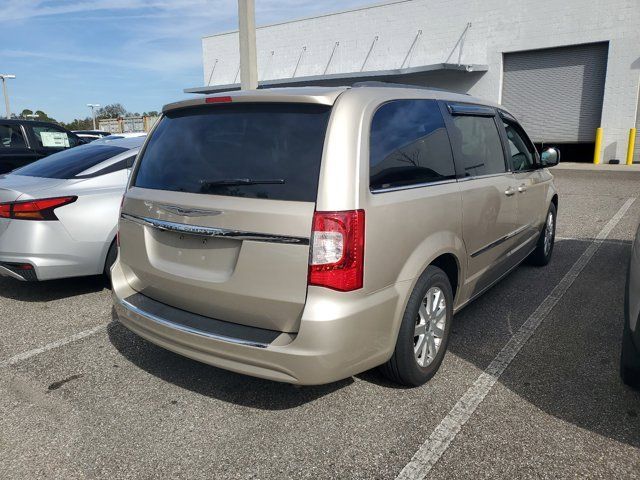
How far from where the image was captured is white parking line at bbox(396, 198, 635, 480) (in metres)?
2.47

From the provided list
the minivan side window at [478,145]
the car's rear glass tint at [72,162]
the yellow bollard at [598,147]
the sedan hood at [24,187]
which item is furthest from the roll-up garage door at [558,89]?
the sedan hood at [24,187]

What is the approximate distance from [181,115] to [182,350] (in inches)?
55.8

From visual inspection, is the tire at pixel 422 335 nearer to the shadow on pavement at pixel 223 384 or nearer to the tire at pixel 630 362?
the shadow on pavement at pixel 223 384

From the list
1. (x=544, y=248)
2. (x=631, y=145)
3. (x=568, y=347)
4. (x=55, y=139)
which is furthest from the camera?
(x=631, y=145)

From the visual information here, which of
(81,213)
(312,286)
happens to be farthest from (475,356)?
(81,213)

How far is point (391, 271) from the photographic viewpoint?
2740 mm

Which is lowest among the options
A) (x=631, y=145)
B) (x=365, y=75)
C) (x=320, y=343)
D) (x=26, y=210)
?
(x=320, y=343)

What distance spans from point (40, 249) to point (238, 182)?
2616mm

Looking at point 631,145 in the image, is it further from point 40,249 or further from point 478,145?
point 40,249

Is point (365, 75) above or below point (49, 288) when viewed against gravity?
above

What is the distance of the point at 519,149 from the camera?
191 inches

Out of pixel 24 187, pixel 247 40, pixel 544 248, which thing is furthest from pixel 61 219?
pixel 247 40

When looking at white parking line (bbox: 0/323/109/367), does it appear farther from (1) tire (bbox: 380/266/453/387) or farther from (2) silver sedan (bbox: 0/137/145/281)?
(1) tire (bbox: 380/266/453/387)

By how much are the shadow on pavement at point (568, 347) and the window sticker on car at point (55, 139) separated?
322 inches
